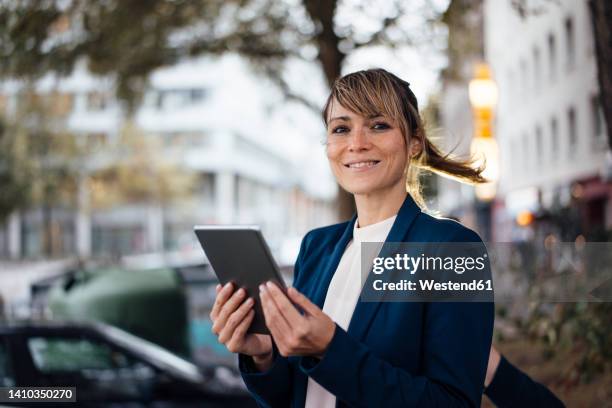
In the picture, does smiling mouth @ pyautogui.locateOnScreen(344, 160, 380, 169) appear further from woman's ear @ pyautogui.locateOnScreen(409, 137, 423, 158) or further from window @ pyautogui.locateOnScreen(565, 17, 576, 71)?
window @ pyautogui.locateOnScreen(565, 17, 576, 71)

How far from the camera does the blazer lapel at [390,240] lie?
205cm

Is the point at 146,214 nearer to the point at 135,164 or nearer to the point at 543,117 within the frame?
the point at 135,164

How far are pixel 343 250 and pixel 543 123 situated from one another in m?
29.6

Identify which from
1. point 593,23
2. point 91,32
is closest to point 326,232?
point 593,23

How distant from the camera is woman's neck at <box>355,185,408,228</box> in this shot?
2.24 meters

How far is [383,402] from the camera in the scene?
1899 millimetres

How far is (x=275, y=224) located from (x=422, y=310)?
8463 cm

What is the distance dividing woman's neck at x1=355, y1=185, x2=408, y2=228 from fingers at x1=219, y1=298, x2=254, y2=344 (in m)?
A: 0.45

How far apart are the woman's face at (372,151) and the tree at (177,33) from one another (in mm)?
6329

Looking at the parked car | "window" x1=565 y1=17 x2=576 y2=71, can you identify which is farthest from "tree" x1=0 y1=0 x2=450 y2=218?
"window" x1=565 y1=17 x2=576 y2=71

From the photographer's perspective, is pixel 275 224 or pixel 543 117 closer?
pixel 543 117

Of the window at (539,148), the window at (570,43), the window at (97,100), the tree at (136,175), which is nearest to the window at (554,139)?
the window at (539,148)

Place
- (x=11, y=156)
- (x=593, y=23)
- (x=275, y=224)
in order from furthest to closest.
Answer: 1. (x=275, y=224)
2. (x=11, y=156)
3. (x=593, y=23)

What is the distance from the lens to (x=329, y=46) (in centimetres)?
988
